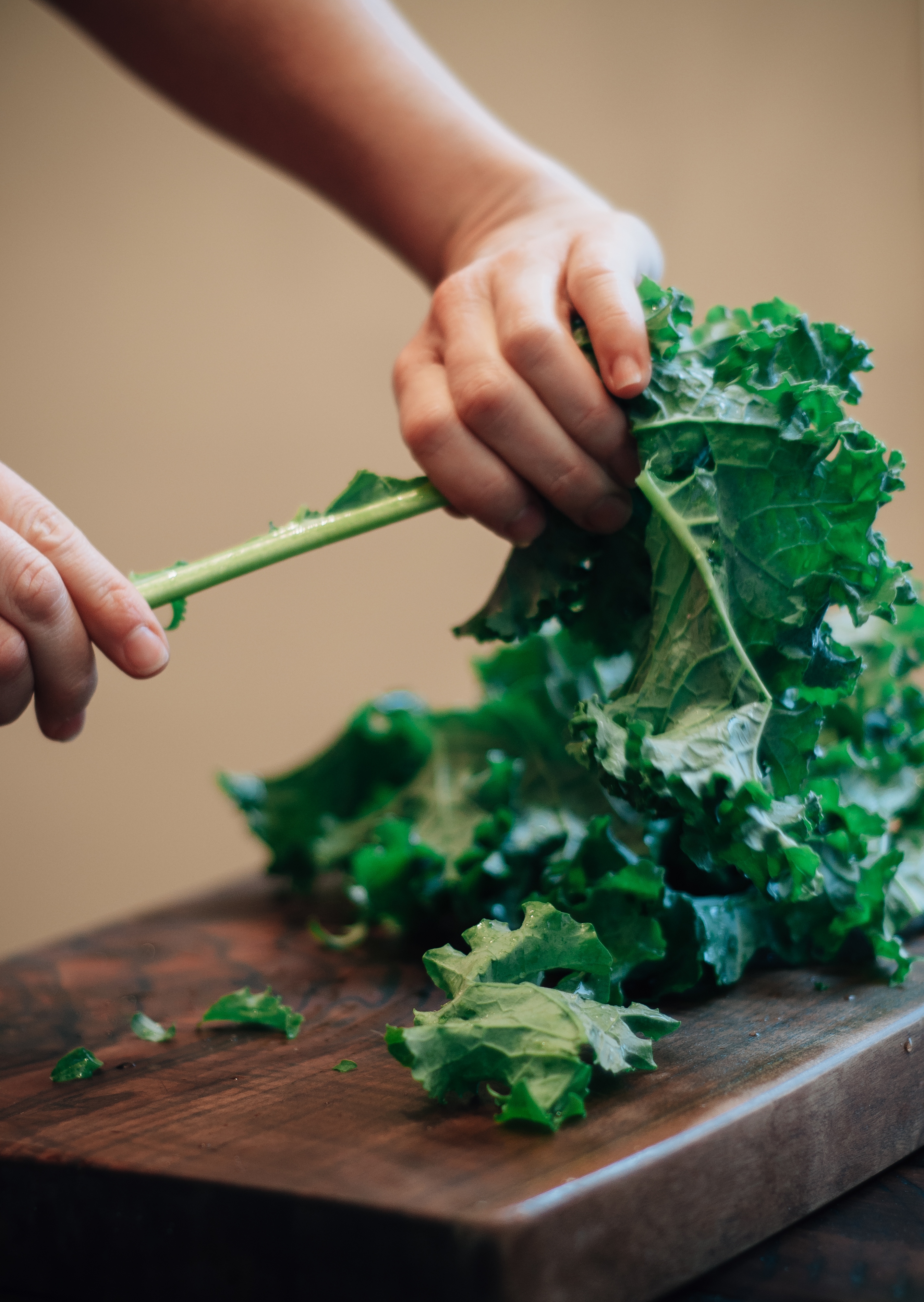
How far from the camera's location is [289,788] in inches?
63.2

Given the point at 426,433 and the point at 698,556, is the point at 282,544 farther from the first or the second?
the point at 698,556

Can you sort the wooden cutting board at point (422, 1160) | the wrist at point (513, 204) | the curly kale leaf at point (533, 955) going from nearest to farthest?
1. the wooden cutting board at point (422, 1160)
2. the curly kale leaf at point (533, 955)
3. the wrist at point (513, 204)

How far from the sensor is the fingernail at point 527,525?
1.04 metres

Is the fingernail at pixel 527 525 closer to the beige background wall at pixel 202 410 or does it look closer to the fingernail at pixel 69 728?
the fingernail at pixel 69 728

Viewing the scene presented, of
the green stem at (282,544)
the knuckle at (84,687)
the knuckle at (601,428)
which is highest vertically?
the knuckle at (601,428)

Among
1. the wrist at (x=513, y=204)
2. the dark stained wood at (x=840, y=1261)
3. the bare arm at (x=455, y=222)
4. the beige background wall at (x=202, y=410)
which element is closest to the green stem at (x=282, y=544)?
the bare arm at (x=455, y=222)

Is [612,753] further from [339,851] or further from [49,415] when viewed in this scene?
[49,415]

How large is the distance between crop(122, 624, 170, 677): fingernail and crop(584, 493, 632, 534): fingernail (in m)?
0.41

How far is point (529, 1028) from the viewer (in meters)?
0.79

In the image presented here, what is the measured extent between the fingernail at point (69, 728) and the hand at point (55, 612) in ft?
0.13

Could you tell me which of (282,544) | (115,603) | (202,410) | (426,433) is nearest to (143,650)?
(115,603)

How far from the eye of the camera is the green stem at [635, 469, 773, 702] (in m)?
0.89

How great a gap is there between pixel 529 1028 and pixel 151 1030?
45cm

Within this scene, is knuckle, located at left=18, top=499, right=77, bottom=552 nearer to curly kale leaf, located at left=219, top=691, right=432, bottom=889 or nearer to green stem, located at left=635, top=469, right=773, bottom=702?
green stem, located at left=635, top=469, right=773, bottom=702
